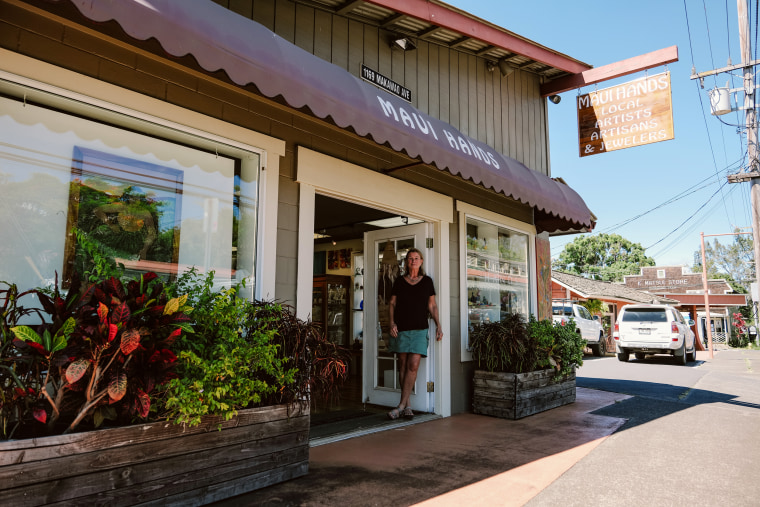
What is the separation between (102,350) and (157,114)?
177 centimetres

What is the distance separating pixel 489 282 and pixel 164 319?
4757 mm

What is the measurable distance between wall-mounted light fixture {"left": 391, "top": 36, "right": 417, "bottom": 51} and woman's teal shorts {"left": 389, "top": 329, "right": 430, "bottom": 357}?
3104 mm

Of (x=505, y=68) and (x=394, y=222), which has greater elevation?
(x=505, y=68)

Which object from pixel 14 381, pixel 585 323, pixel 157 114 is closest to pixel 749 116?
pixel 585 323

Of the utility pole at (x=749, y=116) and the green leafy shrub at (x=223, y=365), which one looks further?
the utility pole at (x=749, y=116)

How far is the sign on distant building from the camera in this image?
5.85m

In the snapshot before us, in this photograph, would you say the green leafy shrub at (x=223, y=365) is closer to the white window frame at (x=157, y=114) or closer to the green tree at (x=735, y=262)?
the white window frame at (x=157, y=114)

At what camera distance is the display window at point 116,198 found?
2.81 m

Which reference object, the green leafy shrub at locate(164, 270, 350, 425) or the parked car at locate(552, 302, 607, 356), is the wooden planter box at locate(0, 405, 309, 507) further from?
the parked car at locate(552, 302, 607, 356)

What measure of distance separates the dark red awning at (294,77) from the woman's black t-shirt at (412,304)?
132cm

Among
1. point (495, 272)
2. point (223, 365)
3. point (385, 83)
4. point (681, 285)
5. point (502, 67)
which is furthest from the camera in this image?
point (681, 285)

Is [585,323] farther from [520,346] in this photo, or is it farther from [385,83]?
[385,83]

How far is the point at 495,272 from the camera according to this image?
21.6 ft

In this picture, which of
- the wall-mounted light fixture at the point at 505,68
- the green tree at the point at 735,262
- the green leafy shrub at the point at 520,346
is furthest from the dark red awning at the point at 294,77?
the green tree at the point at 735,262
